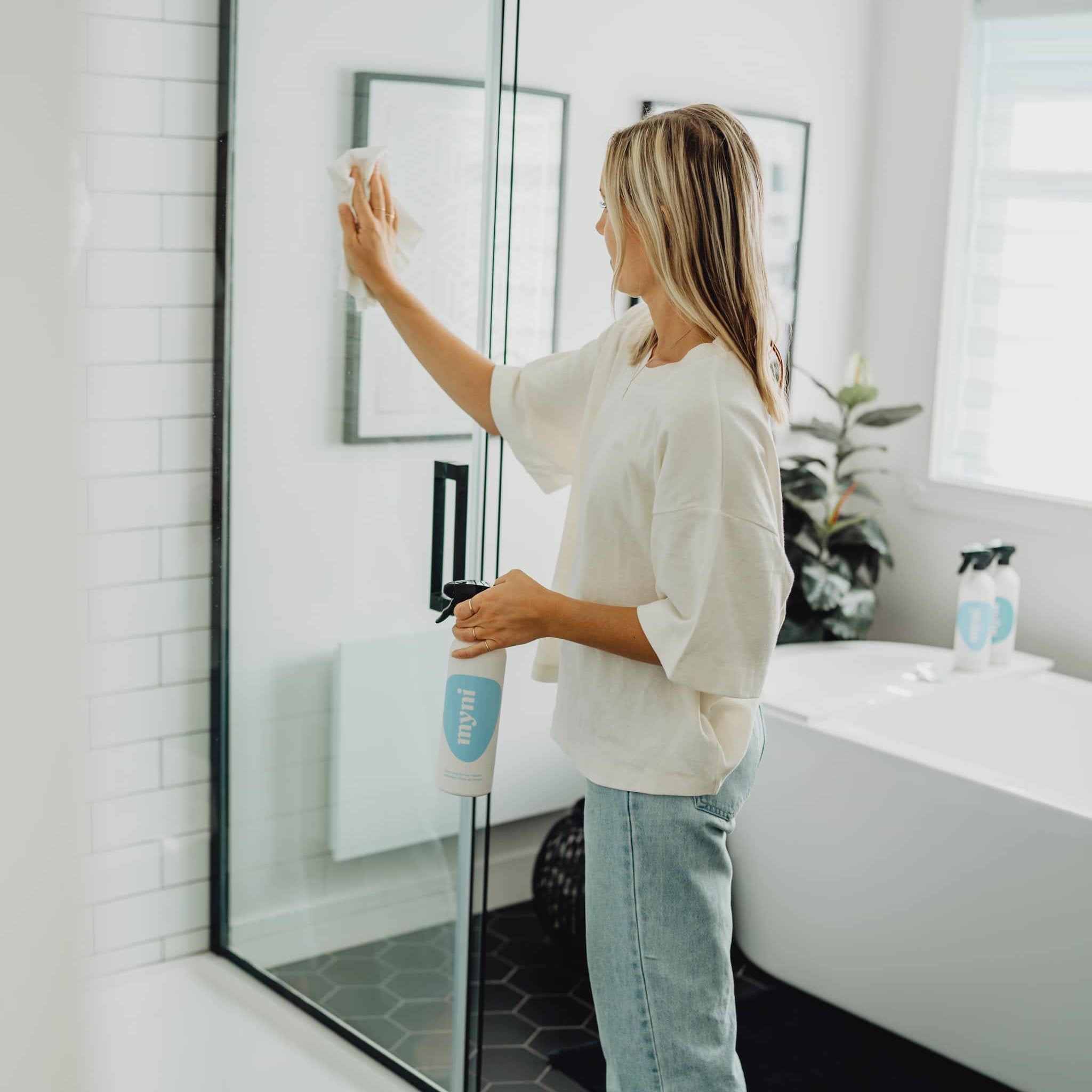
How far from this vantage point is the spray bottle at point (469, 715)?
4.98 ft

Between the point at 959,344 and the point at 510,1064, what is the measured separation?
6.16 feet

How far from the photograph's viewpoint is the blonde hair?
4.44ft

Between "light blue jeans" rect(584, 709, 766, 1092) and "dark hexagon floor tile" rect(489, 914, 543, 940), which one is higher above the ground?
"light blue jeans" rect(584, 709, 766, 1092)

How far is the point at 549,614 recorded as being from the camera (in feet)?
4.71

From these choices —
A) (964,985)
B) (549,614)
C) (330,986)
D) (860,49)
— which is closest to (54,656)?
(549,614)

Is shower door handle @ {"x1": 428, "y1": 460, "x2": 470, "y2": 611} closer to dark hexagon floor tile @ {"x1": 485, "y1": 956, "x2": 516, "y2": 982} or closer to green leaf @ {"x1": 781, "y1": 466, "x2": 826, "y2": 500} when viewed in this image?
dark hexagon floor tile @ {"x1": 485, "y1": 956, "x2": 516, "y2": 982}

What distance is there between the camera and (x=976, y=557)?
270 cm

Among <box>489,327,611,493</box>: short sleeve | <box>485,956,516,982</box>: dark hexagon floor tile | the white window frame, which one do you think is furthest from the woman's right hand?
the white window frame

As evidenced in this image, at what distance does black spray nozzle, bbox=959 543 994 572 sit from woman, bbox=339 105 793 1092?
1279 mm

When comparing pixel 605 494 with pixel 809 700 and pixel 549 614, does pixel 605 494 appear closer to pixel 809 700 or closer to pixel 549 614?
pixel 549 614

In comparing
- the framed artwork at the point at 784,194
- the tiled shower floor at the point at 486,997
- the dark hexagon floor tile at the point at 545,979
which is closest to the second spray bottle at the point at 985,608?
the framed artwork at the point at 784,194

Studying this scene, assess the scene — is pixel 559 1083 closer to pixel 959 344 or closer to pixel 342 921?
pixel 342 921

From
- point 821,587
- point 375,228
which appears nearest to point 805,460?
point 821,587

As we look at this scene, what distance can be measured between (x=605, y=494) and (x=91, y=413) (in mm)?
1069
